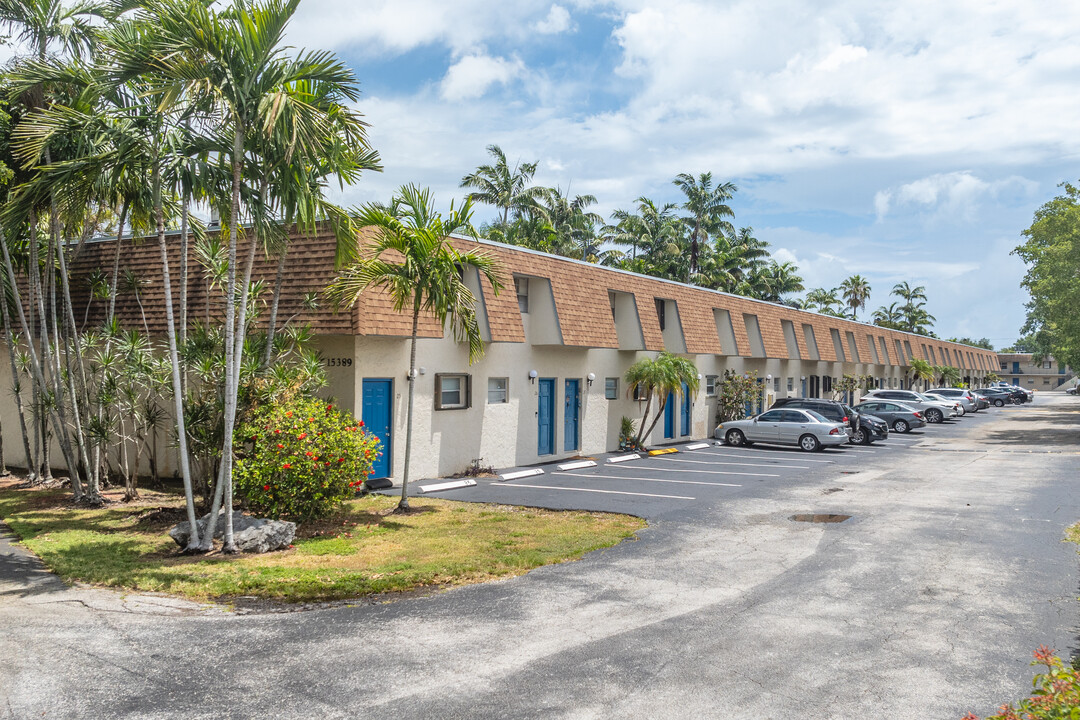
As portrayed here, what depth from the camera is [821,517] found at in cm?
1349

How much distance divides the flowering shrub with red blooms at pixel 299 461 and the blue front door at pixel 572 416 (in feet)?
35.2

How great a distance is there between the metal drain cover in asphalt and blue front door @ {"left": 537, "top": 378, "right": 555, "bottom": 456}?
9007mm

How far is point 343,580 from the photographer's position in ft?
29.6

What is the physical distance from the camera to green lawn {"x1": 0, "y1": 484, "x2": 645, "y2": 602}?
29.5 feet

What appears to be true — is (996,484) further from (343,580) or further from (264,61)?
(264,61)

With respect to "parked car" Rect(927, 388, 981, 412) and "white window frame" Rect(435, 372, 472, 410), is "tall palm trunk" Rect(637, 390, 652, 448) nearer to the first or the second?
"white window frame" Rect(435, 372, 472, 410)

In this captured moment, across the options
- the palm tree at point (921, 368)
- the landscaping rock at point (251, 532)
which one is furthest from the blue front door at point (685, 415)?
the palm tree at point (921, 368)

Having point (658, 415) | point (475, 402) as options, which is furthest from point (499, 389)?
point (658, 415)

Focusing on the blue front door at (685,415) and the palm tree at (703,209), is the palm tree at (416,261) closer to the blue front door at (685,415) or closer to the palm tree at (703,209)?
the blue front door at (685,415)

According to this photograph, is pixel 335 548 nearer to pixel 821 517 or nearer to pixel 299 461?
pixel 299 461

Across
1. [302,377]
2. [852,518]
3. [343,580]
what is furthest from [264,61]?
[852,518]

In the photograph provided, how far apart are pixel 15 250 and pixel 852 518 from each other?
17051 millimetres

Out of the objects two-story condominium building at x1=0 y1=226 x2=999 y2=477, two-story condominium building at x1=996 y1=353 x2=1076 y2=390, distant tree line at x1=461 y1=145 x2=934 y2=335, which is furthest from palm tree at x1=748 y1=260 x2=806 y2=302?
two-story condominium building at x1=996 y1=353 x2=1076 y2=390

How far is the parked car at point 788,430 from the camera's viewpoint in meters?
26.3
